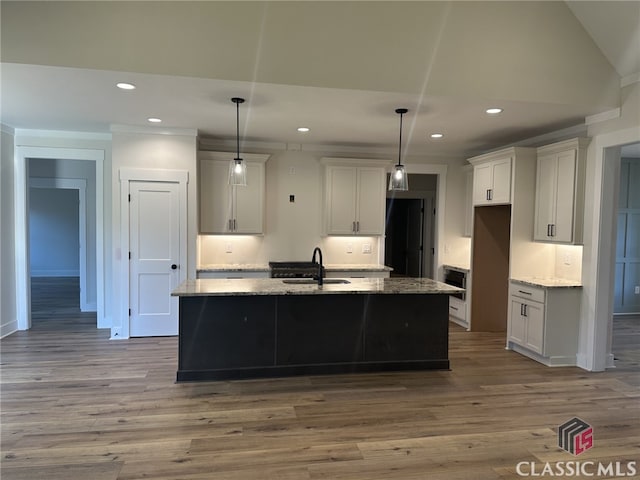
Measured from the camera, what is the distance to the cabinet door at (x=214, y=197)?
5.59 metres

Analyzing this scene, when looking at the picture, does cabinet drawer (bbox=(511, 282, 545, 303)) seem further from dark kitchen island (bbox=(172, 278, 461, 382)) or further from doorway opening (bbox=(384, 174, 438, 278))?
doorway opening (bbox=(384, 174, 438, 278))

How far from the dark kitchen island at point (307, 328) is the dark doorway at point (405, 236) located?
4560mm

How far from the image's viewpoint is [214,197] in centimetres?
563

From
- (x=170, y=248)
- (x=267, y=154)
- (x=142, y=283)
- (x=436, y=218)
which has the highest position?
(x=267, y=154)

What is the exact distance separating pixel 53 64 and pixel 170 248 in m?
2.60

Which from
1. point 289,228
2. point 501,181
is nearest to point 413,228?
point 289,228

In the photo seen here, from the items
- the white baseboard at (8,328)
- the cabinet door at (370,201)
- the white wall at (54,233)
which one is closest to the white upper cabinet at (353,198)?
the cabinet door at (370,201)

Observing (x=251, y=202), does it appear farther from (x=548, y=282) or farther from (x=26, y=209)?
(x=548, y=282)

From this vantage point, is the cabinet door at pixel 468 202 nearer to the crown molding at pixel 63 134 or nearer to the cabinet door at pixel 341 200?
the cabinet door at pixel 341 200

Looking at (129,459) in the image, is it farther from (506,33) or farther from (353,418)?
(506,33)

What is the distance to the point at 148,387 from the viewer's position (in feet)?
12.2

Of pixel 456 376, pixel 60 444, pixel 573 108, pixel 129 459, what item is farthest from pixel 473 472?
pixel 573 108

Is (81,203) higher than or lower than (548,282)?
higher

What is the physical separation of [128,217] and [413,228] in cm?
628
